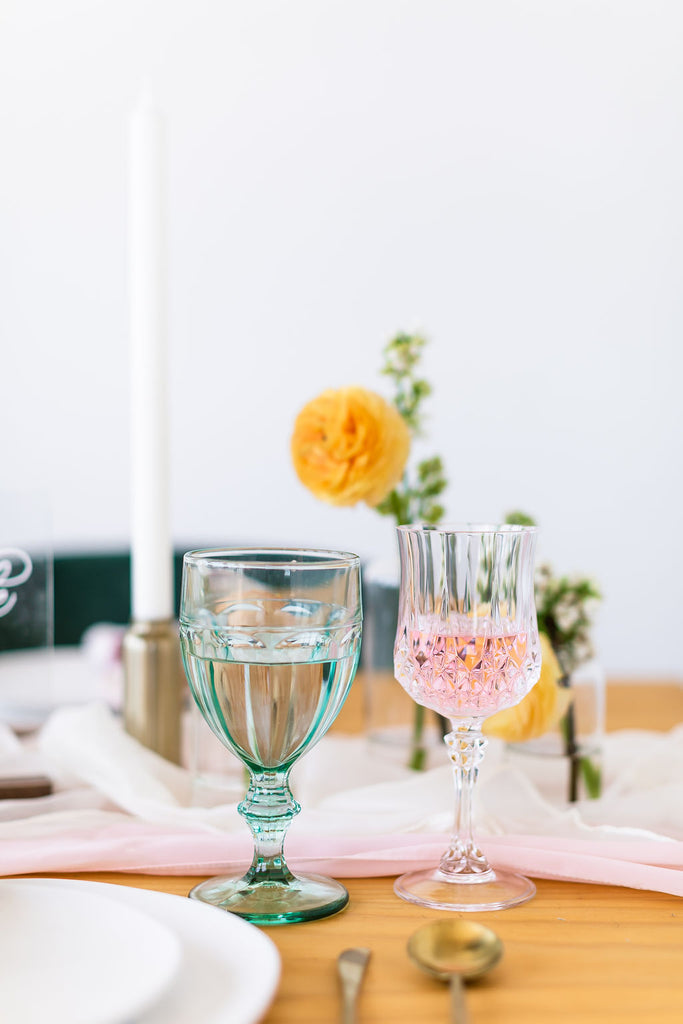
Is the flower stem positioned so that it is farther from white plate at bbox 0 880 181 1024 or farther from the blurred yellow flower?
white plate at bbox 0 880 181 1024

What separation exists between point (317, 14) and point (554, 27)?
2.08 ft

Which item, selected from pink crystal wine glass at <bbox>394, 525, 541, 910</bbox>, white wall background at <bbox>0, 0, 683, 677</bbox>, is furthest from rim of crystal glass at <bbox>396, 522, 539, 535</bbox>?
white wall background at <bbox>0, 0, 683, 677</bbox>

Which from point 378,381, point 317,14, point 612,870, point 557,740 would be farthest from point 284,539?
point 612,870

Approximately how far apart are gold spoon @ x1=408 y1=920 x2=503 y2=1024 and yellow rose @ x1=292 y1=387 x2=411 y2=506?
303 mm

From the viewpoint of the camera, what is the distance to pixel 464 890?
54 cm

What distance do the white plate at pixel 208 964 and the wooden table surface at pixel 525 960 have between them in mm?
30

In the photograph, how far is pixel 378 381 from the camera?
2893 millimetres

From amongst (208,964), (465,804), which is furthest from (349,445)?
(208,964)

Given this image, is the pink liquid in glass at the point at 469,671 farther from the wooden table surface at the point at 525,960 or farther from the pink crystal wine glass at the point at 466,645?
the wooden table surface at the point at 525,960

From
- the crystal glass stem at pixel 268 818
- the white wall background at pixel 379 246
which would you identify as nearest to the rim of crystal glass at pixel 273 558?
the crystal glass stem at pixel 268 818

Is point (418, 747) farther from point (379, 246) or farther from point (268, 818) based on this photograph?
point (379, 246)

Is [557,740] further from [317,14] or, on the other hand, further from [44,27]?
[44,27]

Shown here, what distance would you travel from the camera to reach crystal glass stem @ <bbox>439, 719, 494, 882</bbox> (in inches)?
21.9

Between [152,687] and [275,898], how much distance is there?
271mm
